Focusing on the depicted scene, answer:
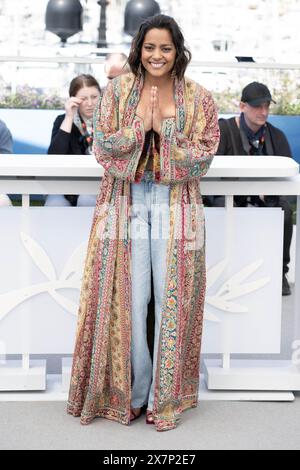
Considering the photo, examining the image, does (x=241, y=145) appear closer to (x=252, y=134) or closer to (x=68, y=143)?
(x=252, y=134)

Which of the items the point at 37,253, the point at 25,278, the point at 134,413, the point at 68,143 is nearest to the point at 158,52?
the point at 37,253

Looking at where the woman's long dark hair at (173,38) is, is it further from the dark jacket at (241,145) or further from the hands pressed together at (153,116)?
→ the dark jacket at (241,145)

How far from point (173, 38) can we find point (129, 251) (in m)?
0.86

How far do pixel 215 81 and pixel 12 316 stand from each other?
5140 millimetres

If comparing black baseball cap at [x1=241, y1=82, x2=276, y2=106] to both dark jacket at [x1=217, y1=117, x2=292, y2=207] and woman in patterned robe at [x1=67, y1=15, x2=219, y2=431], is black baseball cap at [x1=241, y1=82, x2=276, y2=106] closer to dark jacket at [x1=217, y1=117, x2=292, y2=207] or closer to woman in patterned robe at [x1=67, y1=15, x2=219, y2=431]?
dark jacket at [x1=217, y1=117, x2=292, y2=207]

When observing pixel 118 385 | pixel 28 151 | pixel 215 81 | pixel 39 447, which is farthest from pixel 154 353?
pixel 215 81

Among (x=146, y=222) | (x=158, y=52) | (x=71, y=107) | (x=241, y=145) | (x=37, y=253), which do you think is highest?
(x=158, y=52)

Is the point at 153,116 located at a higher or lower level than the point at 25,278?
higher

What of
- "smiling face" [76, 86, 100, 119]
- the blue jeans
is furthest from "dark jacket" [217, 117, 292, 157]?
→ the blue jeans

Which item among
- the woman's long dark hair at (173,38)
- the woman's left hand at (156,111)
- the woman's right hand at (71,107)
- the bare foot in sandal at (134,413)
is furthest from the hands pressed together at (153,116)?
the woman's right hand at (71,107)

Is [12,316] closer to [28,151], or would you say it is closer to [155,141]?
[155,141]

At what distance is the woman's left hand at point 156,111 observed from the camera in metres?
4.06

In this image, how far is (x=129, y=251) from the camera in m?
4.21

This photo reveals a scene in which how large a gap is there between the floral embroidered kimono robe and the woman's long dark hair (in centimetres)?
5
